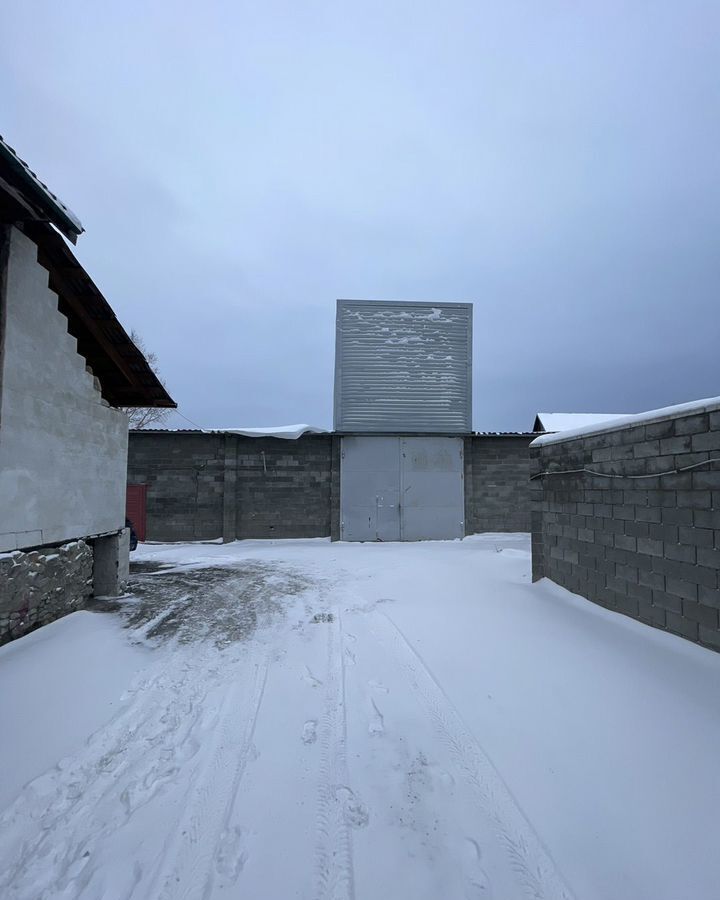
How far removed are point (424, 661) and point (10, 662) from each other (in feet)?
12.5

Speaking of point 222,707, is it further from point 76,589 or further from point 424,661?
point 76,589

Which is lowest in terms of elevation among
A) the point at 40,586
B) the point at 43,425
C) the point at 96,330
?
the point at 40,586

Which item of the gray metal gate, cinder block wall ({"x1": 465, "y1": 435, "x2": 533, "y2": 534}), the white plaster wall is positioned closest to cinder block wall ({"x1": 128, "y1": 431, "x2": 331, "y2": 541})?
the gray metal gate

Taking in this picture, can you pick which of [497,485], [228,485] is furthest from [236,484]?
[497,485]

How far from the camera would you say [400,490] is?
14406mm

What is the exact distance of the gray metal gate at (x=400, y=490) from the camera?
14234 millimetres

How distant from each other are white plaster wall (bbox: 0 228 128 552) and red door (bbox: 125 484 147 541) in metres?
8.01

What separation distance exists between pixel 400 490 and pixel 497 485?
3.42 metres

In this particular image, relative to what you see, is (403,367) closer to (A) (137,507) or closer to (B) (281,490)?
(B) (281,490)

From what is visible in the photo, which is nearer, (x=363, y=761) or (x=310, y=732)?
(x=363, y=761)

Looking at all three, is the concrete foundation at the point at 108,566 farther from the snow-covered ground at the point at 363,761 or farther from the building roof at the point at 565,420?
the building roof at the point at 565,420

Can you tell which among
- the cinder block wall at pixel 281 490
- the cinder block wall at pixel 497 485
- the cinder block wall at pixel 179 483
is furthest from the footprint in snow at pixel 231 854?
the cinder block wall at pixel 497 485

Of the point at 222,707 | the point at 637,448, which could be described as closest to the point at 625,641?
the point at 637,448

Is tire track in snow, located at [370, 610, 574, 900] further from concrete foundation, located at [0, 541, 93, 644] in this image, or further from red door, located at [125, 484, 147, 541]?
red door, located at [125, 484, 147, 541]
